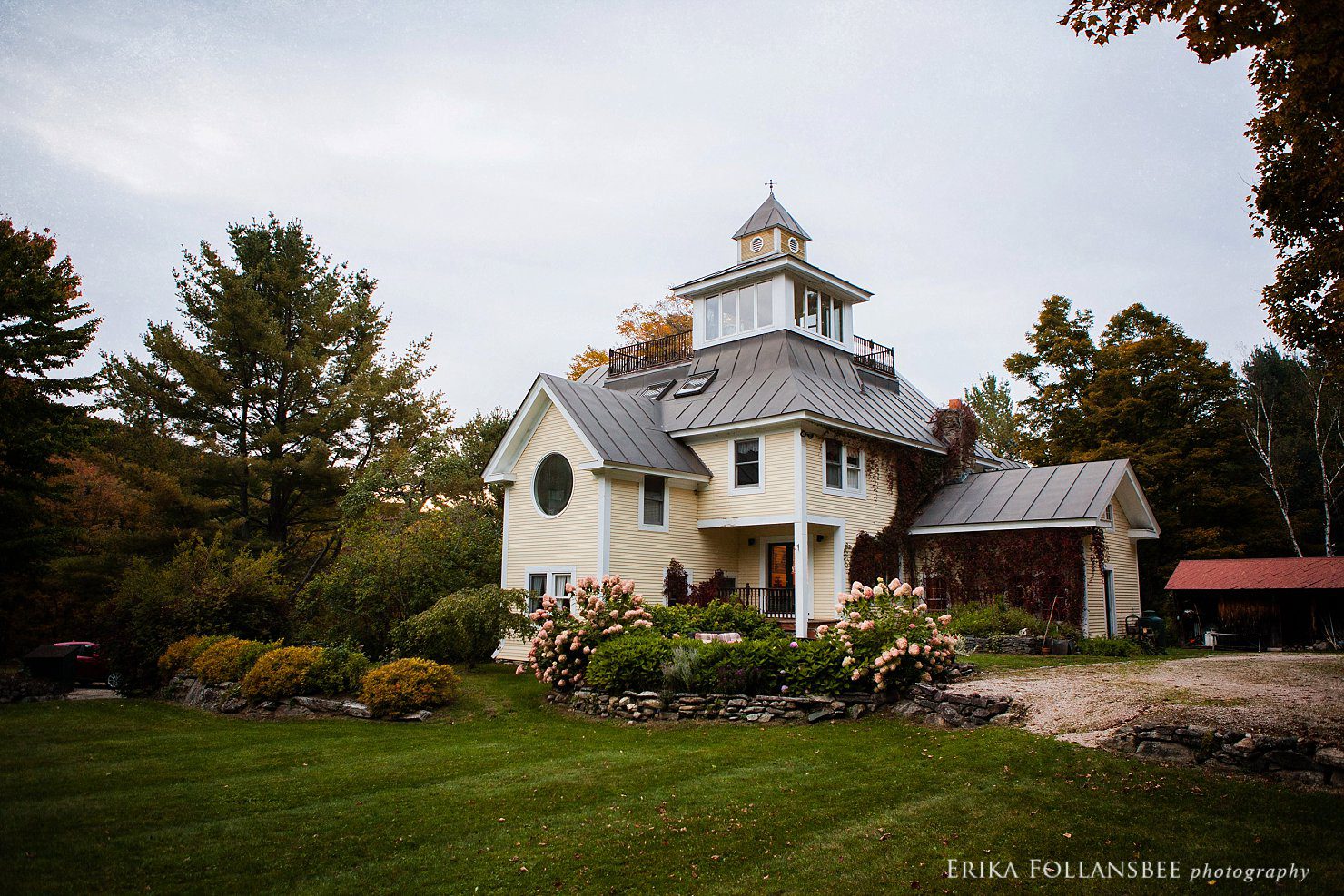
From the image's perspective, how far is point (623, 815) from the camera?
6.68m

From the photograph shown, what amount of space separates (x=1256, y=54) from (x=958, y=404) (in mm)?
17382

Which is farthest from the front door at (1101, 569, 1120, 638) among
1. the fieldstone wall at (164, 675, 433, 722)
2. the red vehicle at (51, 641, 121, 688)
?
the red vehicle at (51, 641, 121, 688)

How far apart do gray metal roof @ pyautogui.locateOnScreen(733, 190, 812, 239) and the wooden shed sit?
49.4 feet

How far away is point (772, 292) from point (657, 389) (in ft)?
14.9

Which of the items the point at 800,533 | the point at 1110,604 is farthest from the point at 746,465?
the point at 1110,604

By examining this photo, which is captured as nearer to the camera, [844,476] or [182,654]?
[182,654]

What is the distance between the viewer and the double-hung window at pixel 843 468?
66.7 ft

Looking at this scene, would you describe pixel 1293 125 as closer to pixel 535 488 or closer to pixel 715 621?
pixel 715 621

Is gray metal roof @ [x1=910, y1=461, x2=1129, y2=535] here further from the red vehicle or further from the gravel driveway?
the red vehicle

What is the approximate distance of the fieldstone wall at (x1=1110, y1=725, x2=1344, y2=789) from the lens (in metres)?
6.71

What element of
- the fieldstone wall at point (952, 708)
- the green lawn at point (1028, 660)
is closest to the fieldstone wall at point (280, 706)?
the fieldstone wall at point (952, 708)

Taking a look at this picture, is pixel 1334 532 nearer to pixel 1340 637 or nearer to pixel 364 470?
pixel 1340 637

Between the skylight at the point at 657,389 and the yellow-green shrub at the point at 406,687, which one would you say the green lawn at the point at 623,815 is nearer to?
the yellow-green shrub at the point at 406,687

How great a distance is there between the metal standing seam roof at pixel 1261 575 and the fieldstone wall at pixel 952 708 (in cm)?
1579
